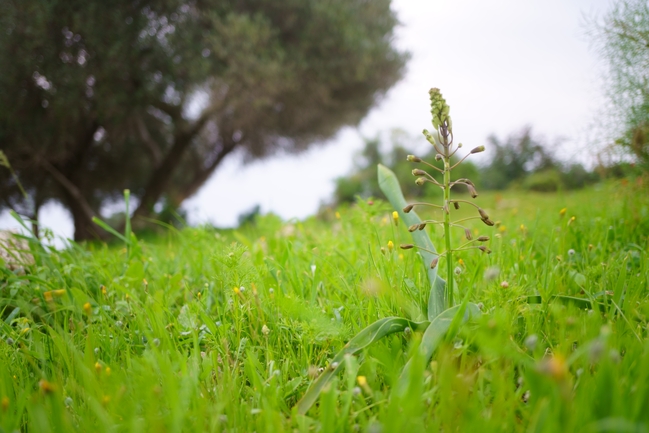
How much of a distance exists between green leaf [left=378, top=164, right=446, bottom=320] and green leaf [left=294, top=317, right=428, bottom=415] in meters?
0.10

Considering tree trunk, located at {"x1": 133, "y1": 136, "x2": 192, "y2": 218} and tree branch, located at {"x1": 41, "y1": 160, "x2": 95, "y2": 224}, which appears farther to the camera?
tree trunk, located at {"x1": 133, "y1": 136, "x2": 192, "y2": 218}

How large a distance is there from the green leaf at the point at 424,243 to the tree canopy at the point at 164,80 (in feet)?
19.7

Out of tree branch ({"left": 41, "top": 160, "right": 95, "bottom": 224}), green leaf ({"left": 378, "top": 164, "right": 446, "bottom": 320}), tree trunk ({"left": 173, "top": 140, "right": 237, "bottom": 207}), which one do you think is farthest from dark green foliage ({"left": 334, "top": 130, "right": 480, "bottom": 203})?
green leaf ({"left": 378, "top": 164, "right": 446, "bottom": 320})

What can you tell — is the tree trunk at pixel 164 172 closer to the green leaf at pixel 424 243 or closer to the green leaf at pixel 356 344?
the green leaf at pixel 424 243

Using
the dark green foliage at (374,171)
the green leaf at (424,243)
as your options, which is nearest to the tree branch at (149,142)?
the dark green foliage at (374,171)

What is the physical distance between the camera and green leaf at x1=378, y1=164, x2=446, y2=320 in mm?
1405

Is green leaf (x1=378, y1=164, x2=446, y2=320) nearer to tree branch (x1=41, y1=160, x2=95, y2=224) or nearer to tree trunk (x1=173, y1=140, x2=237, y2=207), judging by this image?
tree branch (x1=41, y1=160, x2=95, y2=224)

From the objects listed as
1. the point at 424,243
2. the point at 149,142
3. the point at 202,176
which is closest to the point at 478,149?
the point at 424,243

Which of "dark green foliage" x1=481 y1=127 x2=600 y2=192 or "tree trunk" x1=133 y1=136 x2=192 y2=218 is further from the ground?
"tree trunk" x1=133 y1=136 x2=192 y2=218

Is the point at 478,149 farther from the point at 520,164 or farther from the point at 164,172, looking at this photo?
the point at 164,172

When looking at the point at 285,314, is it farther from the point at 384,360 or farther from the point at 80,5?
the point at 80,5

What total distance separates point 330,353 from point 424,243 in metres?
0.61

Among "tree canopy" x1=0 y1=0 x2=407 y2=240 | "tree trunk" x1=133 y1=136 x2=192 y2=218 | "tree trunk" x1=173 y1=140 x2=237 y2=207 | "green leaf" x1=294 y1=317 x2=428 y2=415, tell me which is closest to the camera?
"green leaf" x1=294 y1=317 x2=428 y2=415

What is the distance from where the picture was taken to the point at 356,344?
1.23 m
